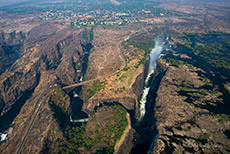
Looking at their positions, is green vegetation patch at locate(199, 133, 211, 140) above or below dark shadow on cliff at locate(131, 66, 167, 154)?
above

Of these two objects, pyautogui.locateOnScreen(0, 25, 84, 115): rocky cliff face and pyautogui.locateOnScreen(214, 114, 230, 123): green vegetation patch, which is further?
pyautogui.locateOnScreen(0, 25, 84, 115): rocky cliff face

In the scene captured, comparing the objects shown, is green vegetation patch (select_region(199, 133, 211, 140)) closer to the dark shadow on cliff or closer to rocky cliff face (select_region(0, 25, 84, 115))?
the dark shadow on cliff

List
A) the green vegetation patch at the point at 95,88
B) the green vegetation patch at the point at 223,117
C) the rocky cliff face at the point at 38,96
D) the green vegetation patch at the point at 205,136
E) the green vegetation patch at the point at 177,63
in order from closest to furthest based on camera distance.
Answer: the green vegetation patch at the point at 205,136 → the rocky cliff face at the point at 38,96 → the green vegetation patch at the point at 223,117 → the green vegetation patch at the point at 95,88 → the green vegetation patch at the point at 177,63

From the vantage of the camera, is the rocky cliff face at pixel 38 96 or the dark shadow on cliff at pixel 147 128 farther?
the dark shadow on cliff at pixel 147 128

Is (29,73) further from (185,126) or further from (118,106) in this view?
(185,126)

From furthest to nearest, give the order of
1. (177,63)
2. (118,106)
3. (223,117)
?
(177,63) → (118,106) → (223,117)

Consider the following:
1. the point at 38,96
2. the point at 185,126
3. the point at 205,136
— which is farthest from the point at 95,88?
the point at 205,136

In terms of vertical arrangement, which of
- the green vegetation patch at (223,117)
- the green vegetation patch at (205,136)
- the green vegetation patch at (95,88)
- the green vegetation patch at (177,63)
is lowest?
the green vegetation patch at (95,88)

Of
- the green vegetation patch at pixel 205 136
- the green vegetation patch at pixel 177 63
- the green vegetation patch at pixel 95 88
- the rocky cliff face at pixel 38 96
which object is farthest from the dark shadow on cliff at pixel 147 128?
the rocky cliff face at pixel 38 96

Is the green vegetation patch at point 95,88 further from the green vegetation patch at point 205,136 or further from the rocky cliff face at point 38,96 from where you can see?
the green vegetation patch at point 205,136

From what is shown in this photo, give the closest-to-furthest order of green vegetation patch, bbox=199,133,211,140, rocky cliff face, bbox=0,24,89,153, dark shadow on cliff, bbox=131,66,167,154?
green vegetation patch, bbox=199,133,211,140
rocky cliff face, bbox=0,24,89,153
dark shadow on cliff, bbox=131,66,167,154

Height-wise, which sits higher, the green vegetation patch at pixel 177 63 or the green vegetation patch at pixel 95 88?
the green vegetation patch at pixel 177 63

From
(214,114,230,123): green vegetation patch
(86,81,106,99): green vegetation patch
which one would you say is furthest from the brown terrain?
(86,81,106,99): green vegetation patch
